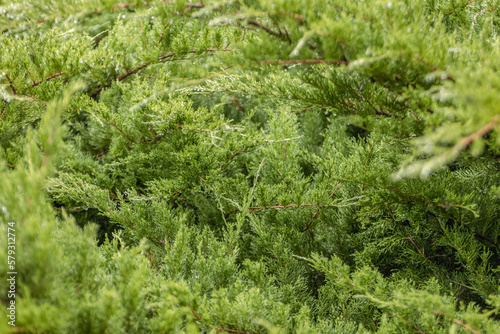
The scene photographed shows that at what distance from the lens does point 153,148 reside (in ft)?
5.86

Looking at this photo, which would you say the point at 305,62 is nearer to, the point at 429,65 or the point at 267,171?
the point at 429,65

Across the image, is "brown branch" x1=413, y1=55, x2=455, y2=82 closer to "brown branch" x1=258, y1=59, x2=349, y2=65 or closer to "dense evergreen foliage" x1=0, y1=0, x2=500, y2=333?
"dense evergreen foliage" x1=0, y1=0, x2=500, y2=333

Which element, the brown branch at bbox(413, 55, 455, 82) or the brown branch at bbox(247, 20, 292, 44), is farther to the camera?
the brown branch at bbox(247, 20, 292, 44)

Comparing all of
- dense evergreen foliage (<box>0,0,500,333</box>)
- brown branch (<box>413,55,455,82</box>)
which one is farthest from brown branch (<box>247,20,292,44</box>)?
brown branch (<box>413,55,455,82</box>)

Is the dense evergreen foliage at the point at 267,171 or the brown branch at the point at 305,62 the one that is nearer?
the dense evergreen foliage at the point at 267,171

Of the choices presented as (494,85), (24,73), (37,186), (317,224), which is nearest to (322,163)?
(317,224)

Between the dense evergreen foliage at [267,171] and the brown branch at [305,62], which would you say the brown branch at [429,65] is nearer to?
the dense evergreen foliage at [267,171]

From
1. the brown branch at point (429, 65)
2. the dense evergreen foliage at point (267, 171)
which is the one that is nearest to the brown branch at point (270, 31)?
the dense evergreen foliage at point (267, 171)

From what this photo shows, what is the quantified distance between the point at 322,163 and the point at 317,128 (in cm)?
73

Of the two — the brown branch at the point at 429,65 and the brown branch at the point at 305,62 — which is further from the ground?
the brown branch at the point at 305,62

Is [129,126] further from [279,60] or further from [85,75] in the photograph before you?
[279,60]

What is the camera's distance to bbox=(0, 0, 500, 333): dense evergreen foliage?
837 mm

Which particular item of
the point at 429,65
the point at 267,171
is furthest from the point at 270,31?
the point at 267,171

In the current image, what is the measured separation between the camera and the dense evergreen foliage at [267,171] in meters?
0.84
